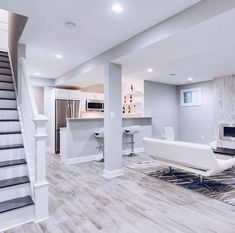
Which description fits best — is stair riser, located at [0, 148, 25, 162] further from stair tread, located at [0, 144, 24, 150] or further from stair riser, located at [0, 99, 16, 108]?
stair riser, located at [0, 99, 16, 108]

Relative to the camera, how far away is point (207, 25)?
8.10ft

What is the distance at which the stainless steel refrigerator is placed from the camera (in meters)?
6.54

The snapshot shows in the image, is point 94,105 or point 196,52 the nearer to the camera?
point 196,52

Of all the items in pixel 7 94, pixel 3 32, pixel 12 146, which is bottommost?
pixel 12 146

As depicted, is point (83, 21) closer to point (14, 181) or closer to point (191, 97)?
point (14, 181)

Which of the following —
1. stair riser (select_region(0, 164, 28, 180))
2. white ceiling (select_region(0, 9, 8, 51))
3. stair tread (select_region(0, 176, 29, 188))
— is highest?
white ceiling (select_region(0, 9, 8, 51))

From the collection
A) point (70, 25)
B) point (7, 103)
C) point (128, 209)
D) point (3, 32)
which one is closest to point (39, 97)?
point (3, 32)

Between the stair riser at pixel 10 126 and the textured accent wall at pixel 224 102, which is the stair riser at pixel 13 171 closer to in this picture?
the stair riser at pixel 10 126

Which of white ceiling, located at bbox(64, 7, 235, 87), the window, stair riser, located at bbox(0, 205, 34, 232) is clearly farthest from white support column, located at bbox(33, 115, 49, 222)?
the window

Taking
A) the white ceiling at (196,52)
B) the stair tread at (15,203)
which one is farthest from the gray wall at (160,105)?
the stair tread at (15,203)

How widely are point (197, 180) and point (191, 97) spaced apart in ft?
15.9

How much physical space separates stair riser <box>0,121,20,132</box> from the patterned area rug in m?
2.78

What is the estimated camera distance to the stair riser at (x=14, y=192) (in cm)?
237

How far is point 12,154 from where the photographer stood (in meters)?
2.82
